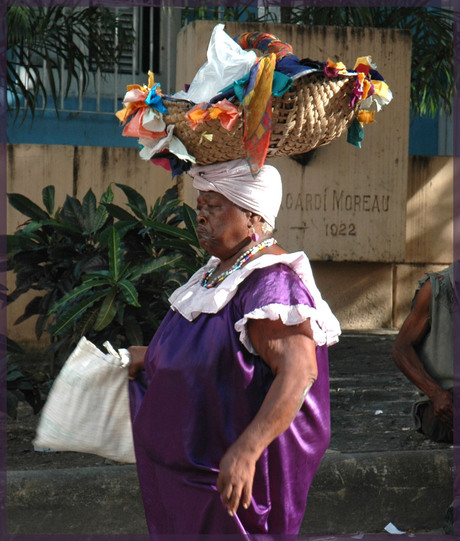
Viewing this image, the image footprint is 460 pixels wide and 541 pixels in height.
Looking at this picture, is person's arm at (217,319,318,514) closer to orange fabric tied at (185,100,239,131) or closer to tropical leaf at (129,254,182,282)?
orange fabric tied at (185,100,239,131)

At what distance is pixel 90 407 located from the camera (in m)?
3.44

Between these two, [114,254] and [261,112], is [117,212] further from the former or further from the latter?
[261,112]

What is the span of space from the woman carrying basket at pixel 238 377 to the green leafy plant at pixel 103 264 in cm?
194

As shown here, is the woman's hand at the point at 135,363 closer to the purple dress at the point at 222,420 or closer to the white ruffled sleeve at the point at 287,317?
the purple dress at the point at 222,420

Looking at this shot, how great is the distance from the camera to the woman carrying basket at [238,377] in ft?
9.37

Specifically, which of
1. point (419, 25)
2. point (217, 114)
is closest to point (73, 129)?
point (419, 25)

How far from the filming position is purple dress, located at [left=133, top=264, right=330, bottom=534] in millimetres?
2955

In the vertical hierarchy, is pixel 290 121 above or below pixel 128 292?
above

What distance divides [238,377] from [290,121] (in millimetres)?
829

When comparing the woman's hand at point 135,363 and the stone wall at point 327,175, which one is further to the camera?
the stone wall at point 327,175

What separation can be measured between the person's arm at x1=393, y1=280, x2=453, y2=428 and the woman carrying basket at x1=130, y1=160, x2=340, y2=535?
113 cm

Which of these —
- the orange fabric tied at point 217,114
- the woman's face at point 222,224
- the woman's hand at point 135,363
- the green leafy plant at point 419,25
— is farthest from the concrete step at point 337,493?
the green leafy plant at point 419,25

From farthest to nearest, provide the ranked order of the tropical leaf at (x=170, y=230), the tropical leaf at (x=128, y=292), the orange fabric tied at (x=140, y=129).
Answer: the tropical leaf at (x=170, y=230) → the tropical leaf at (x=128, y=292) → the orange fabric tied at (x=140, y=129)

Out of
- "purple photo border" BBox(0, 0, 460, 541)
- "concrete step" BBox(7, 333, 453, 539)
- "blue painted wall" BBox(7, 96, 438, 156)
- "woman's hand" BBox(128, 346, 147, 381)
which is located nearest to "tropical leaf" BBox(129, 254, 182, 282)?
"purple photo border" BBox(0, 0, 460, 541)
